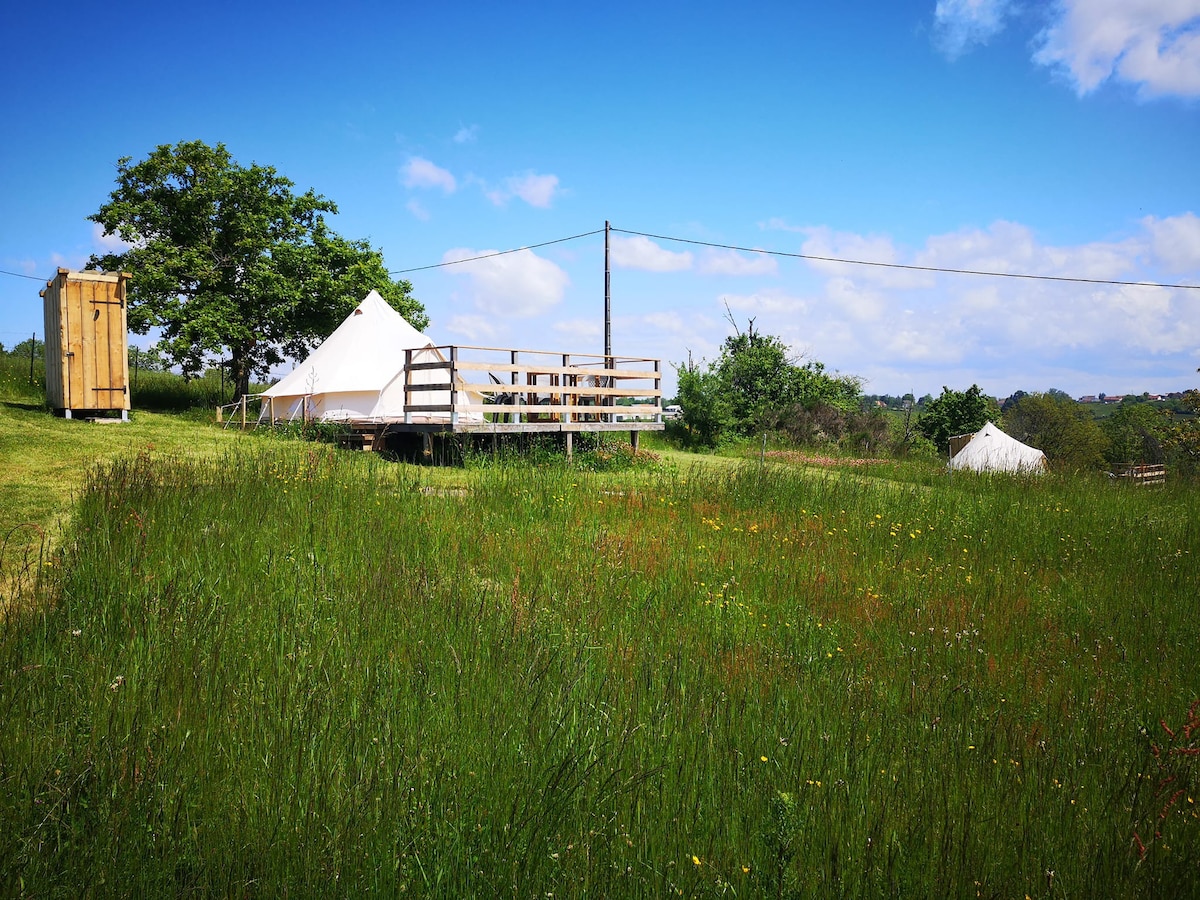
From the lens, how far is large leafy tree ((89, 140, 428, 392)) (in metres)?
24.0

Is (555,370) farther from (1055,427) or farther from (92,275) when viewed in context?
(1055,427)

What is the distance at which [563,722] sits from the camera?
3.32 metres

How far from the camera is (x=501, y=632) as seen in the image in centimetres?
433

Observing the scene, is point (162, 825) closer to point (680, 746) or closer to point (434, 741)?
point (434, 741)

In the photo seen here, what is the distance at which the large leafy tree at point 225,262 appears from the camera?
78.8 ft

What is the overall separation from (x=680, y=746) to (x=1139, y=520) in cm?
972

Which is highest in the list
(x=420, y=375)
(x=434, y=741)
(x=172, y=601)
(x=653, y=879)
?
(x=420, y=375)

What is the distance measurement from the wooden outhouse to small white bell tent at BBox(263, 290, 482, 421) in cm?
504

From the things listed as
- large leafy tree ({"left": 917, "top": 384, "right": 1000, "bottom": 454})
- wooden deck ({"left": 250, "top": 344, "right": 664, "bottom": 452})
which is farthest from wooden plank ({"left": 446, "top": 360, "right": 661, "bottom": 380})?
large leafy tree ({"left": 917, "top": 384, "right": 1000, "bottom": 454})

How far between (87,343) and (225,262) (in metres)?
11.9

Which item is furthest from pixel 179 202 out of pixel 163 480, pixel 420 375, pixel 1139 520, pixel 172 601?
pixel 1139 520

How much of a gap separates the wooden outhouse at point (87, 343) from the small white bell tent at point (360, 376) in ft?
16.5

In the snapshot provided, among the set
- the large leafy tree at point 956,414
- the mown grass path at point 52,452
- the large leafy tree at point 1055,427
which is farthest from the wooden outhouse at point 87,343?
Result: the large leafy tree at point 1055,427

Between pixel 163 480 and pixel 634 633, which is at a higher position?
pixel 163 480
